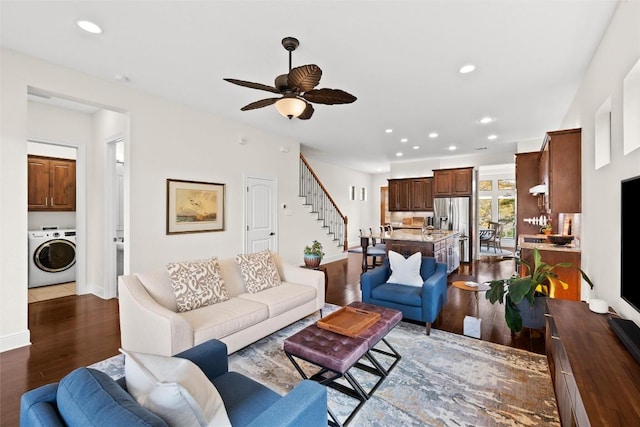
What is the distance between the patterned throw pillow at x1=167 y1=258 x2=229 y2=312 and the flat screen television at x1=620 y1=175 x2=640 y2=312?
10.3 feet

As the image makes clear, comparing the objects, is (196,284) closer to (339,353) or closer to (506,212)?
(339,353)

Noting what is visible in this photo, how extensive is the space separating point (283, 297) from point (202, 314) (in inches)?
33.8

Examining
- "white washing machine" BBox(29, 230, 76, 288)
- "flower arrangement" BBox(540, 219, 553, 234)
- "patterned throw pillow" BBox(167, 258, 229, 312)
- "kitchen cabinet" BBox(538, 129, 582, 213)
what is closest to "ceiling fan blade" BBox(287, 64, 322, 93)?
"patterned throw pillow" BBox(167, 258, 229, 312)

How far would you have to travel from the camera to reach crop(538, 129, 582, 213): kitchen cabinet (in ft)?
11.0

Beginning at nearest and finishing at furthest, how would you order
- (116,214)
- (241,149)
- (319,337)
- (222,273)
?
(319,337) < (222,273) < (116,214) < (241,149)

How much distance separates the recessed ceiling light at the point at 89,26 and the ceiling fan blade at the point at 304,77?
5.87ft

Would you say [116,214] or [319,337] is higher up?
[116,214]

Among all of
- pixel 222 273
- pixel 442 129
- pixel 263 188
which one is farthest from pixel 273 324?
pixel 442 129

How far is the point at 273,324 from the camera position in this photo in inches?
119

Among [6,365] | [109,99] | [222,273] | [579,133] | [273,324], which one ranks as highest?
[109,99]

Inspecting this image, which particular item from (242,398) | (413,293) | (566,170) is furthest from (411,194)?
(242,398)

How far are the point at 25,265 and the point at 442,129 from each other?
6.42m

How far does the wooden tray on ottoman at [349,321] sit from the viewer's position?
225 cm

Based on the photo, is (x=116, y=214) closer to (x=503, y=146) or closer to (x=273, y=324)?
(x=273, y=324)
